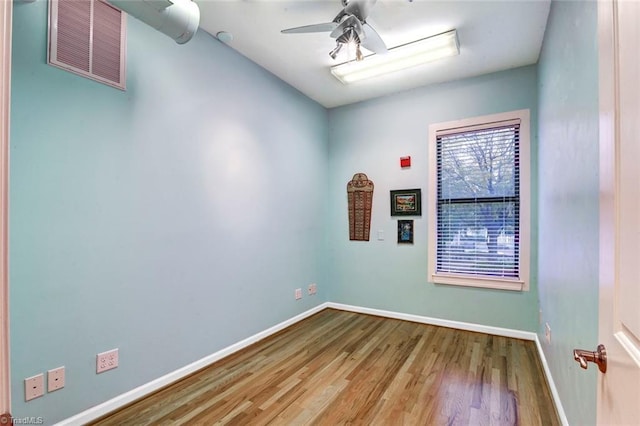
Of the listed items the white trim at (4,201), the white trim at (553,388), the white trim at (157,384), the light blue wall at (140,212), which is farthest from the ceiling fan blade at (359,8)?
the white trim at (157,384)

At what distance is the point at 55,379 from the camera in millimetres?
1668

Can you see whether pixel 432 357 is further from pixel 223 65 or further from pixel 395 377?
pixel 223 65

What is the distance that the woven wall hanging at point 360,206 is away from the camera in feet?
13.1

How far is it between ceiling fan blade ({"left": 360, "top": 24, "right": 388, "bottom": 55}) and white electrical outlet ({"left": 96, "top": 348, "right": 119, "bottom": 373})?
280 centimetres

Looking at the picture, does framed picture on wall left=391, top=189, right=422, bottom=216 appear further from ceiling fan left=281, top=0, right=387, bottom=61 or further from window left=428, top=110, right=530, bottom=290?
ceiling fan left=281, top=0, right=387, bottom=61

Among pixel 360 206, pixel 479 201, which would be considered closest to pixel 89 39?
pixel 360 206

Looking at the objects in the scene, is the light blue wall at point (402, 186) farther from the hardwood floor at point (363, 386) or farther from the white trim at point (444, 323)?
the hardwood floor at point (363, 386)

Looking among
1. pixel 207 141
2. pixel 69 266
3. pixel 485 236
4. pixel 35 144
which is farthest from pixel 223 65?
pixel 485 236

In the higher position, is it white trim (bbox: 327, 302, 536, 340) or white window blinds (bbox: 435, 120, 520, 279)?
white window blinds (bbox: 435, 120, 520, 279)

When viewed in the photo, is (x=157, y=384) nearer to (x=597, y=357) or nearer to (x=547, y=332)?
(x=597, y=357)

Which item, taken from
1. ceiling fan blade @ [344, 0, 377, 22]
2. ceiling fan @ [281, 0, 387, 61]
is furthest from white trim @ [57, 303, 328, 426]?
ceiling fan blade @ [344, 0, 377, 22]

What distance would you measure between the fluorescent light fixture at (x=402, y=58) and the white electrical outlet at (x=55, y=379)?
3.22 m

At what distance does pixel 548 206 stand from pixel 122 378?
11.0ft

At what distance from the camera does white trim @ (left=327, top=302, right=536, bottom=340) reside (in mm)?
3096
